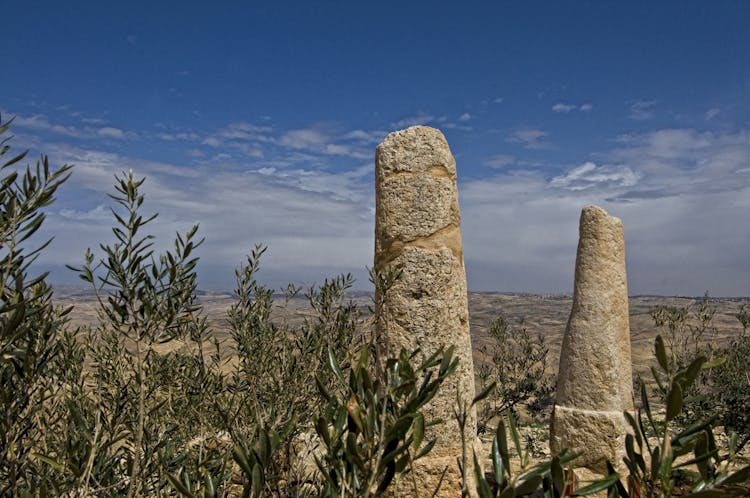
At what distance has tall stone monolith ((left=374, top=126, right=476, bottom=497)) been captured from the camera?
542cm

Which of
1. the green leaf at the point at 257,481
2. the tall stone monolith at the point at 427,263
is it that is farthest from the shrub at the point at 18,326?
the tall stone monolith at the point at 427,263

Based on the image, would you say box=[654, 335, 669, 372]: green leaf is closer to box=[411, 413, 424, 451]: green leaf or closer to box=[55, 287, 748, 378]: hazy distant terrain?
box=[411, 413, 424, 451]: green leaf

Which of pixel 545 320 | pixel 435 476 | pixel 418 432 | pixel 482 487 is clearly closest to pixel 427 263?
pixel 435 476

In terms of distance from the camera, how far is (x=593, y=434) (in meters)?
7.88

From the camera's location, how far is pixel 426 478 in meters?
5.29

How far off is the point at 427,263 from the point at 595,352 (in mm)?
3874

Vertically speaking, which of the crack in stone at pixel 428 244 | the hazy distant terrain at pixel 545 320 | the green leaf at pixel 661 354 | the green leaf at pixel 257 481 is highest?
the crack in stone at pixel 428 244

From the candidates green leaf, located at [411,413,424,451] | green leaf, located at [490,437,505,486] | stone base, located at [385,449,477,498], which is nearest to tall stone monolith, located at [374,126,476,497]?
stone base, located at [385,449,477,498]

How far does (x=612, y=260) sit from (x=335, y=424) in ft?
23.9

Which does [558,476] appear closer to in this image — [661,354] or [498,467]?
[498,467]

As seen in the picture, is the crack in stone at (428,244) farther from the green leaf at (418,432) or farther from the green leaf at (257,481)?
the green leaf at (257,481)

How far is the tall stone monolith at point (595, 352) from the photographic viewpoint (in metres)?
7.95

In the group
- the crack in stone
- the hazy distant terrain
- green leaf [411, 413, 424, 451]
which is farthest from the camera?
the hazy distant terrain

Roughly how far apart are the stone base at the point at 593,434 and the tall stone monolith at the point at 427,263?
10.1ft
